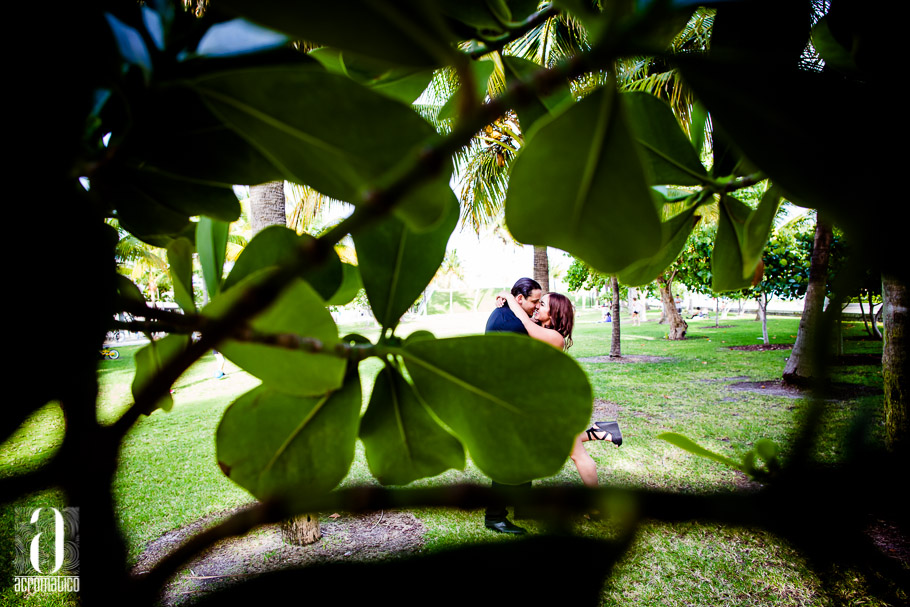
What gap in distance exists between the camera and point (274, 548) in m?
2.45

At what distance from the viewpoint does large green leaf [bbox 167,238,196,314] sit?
0.26m

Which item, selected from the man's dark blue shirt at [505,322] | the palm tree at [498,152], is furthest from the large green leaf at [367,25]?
the palm tree at [498,152]

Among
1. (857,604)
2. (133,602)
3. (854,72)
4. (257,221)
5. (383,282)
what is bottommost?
(857,604)

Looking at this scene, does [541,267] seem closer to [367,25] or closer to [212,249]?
[212,249]

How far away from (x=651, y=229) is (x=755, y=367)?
23.8 ft

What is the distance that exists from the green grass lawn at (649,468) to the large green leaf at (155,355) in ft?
0.09

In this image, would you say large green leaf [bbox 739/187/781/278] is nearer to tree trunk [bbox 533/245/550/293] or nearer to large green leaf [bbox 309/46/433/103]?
large green leaf [bbox 309/46/433/103]

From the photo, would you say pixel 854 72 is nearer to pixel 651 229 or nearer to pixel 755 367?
pixel 651 229

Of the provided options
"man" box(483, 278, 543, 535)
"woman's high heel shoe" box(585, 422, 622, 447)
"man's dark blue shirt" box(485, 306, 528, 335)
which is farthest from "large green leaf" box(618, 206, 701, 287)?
"woman's high heel shoe" box(585, 422, 622, 447)

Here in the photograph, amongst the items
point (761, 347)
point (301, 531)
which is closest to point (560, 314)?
point (301, 531)

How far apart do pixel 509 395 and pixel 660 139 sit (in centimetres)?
19

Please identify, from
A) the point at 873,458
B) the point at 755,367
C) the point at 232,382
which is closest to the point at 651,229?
the point at 873,458

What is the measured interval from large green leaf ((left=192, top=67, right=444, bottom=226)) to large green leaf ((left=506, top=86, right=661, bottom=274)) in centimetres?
4

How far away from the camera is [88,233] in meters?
0.17
